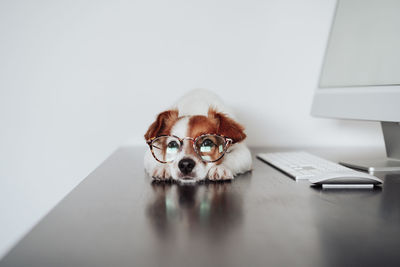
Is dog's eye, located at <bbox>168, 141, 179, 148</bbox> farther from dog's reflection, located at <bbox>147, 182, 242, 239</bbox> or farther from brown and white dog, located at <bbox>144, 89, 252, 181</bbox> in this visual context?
dog's reflection, located at <bbox>147, 182, 242, 239</bbox>

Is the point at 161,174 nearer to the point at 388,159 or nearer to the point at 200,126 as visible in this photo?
the point at 200,126

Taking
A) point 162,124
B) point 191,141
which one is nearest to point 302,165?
point 191,141

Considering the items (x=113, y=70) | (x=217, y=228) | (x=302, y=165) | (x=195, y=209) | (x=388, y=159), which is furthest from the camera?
(x=113, y=70)

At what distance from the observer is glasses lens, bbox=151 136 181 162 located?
1.12 m

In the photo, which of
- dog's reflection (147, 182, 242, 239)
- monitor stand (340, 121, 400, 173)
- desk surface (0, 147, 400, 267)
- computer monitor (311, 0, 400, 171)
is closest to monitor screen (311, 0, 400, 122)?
computer monitor (311, 0, 400, 171)

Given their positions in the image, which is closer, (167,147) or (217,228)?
(217,228)

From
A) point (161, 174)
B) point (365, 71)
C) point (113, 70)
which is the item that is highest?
point (365, 71)

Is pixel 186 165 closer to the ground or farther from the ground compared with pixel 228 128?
closer to the ground

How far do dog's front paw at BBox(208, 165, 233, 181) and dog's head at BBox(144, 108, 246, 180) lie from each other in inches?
0.9

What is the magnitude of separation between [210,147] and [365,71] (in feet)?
2.00

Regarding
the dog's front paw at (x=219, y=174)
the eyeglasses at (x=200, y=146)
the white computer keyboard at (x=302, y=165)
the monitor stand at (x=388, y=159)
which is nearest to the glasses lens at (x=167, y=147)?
the eyeglasses at (x=200, y=146)

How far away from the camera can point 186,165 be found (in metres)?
1.06

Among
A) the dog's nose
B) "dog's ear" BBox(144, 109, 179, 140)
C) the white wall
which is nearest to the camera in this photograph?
the dog's nose

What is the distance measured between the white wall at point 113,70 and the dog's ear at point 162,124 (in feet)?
2.01
